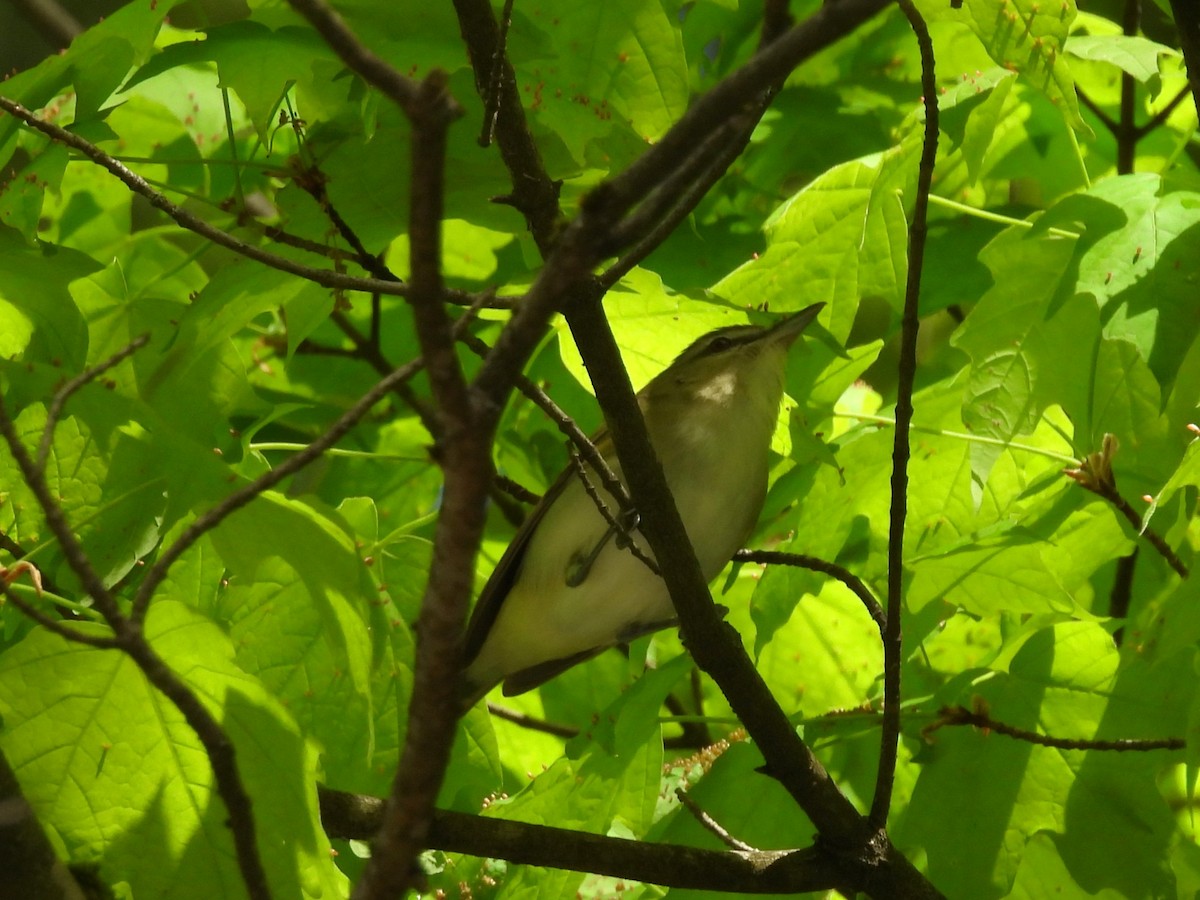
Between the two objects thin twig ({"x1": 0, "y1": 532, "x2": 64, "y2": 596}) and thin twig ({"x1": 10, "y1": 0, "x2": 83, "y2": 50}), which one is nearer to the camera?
thin twig ({"x1": 0, "y1": 532, "x2": 64, "y2": 596})

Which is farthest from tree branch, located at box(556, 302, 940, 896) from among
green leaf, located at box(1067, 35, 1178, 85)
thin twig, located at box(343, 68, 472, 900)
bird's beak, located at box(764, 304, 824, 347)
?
green leaf, located at box(1067, 35, 1178, 85)

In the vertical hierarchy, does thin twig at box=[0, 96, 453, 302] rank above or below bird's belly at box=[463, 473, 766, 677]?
above

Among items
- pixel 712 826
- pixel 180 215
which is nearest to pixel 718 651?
pixel 712 826

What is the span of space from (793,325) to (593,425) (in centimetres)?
61

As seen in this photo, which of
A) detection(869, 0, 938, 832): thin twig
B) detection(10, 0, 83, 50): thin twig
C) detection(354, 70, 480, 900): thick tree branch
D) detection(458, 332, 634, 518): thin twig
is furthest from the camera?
detection(10, 0, 83, 50): thin twig

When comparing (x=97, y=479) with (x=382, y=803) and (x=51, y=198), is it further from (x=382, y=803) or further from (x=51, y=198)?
(x=51, y=198)

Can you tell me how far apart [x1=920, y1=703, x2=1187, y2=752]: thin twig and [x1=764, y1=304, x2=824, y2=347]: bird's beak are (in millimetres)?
718

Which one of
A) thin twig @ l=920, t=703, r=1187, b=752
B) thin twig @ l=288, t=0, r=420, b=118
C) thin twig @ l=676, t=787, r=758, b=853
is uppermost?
thin twig @ l=288, t=0, r=420, b=118

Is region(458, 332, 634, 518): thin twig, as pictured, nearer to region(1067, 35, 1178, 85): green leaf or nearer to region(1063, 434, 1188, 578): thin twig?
region(1063, 434, 1188, 578): thin twig

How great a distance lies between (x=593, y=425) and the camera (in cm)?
279

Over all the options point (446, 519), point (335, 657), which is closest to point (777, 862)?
point (335, 657)

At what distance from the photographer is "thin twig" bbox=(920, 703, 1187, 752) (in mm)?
2049

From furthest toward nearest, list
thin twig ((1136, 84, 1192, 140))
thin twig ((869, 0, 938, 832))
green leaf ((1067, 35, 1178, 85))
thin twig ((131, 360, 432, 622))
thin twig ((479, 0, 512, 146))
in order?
thin twig ((1136, 84, 1192, 140)) → green leaf ((1067, 35, 1178, 85)) → thin twig ((869, 0, 938, 832)) → thin twig ((479, 0, 512, 146)) → thin twig ((131, 360, 432, 622))

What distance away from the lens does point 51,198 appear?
3205 millimetres
